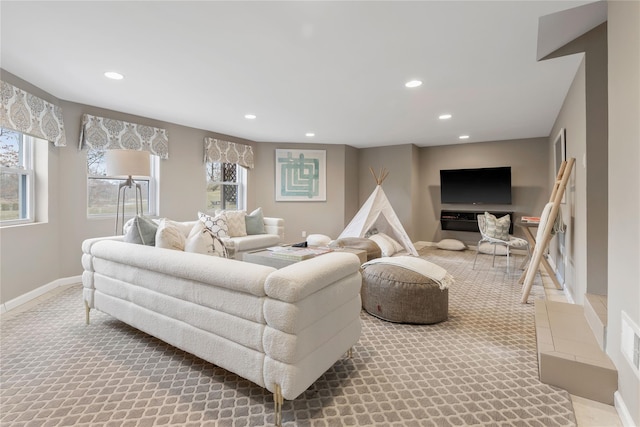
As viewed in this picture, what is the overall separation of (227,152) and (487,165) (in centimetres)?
504

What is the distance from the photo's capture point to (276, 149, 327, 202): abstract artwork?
242 inches

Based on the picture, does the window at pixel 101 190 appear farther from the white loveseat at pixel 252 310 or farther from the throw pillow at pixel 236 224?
the white loveseat at pixel 252 310

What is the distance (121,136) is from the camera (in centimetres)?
396

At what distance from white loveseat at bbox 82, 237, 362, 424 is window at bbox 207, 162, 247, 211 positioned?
3342mm

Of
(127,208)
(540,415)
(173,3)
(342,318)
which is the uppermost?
(173,3)

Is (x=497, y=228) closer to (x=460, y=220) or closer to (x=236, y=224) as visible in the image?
(x=460, y=220)

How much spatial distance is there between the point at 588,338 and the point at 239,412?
218cm

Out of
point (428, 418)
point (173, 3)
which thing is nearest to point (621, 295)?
point (428, 418)

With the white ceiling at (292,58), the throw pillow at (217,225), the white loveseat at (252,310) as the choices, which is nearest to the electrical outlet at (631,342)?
the white loveseat at (252,310)

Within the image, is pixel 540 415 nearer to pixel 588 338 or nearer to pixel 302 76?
pixel 588 338

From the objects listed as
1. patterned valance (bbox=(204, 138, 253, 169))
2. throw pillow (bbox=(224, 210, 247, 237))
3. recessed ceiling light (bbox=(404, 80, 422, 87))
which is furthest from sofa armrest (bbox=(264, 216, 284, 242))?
recessed ceiling light (bbox=(404, 80, 422, 87))

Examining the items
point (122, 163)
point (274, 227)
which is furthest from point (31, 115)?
point (274, 227)

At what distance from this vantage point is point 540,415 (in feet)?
4.83

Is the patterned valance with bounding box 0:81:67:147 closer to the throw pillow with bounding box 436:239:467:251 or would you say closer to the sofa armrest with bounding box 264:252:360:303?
the sofa armrest with bounding box 264:252:360:303
